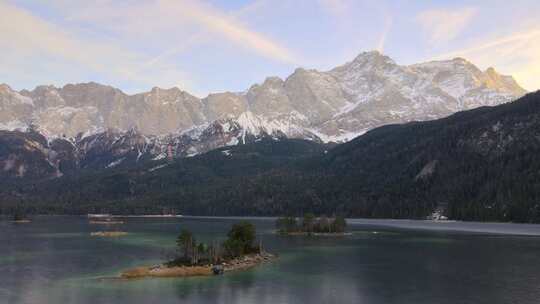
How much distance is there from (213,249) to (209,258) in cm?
560

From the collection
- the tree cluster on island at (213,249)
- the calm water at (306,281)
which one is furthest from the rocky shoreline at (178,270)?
the calm water at (306,281)

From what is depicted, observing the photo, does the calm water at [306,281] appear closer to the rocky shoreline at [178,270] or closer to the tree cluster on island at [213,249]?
the rocky shoreline at [178,270]

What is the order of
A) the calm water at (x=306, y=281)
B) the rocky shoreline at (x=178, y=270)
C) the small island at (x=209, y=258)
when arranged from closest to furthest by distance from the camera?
the calm water at (x=306, y=281), the rocky shoreline at (x=178, y=270), the small island at (x=209, y=258)

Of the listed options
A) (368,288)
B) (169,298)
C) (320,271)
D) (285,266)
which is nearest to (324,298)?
(368,288)

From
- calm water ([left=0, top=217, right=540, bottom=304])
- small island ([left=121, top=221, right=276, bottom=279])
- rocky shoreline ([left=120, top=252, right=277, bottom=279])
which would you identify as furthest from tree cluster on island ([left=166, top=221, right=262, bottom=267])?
calm water ([left=0, top=217, right=540, bottom=304])

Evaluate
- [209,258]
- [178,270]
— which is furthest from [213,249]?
[178,270]

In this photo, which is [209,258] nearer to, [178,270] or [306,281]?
[178,270]

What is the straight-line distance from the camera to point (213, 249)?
166000 mm

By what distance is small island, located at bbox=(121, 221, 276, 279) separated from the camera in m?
147

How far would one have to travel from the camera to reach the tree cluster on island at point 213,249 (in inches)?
6201

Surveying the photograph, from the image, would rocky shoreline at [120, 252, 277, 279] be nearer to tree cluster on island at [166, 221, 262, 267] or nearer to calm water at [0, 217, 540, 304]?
tree cluster on island at [166, 221, 262, 267]

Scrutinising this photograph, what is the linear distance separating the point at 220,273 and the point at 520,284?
66722mm

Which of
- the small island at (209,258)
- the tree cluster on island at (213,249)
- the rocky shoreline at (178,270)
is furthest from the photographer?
the tree cluster on island at (213,249)

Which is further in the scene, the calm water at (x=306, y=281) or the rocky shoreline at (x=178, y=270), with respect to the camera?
the rocky shoreline at (x=178, y=270)
